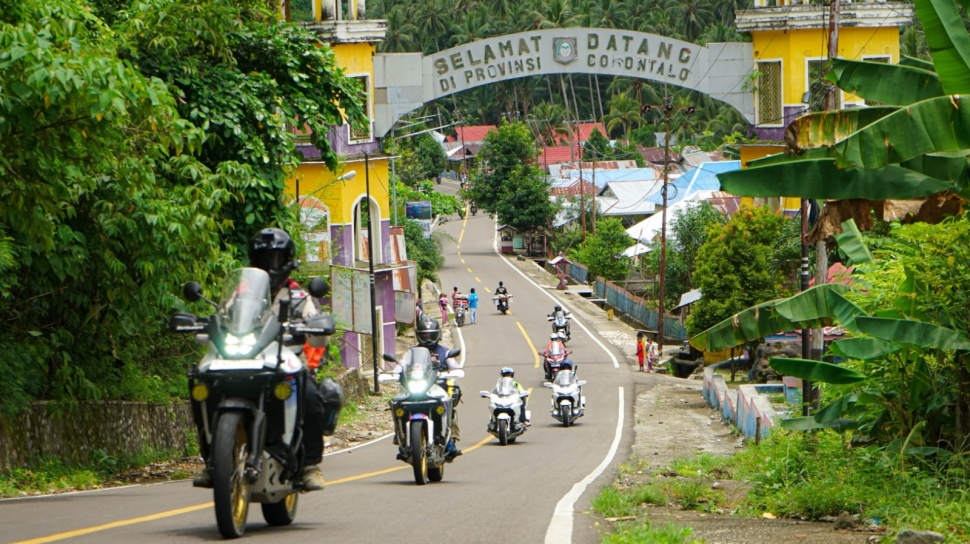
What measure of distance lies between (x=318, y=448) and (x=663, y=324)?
45.9 m

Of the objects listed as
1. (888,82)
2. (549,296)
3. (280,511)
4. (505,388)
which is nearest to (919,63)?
(888,82)

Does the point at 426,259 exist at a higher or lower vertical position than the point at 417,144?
lower

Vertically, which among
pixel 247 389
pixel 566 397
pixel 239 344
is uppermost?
pixel 239 344

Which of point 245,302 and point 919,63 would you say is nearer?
point 245,302

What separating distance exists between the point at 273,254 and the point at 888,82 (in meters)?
6.33

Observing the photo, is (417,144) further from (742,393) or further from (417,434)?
(417,434)

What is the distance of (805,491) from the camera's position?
11.5m

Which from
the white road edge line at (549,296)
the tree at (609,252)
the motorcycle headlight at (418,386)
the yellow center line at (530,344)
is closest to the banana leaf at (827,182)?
the motorcycle headlight at (418,386)

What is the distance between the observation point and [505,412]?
919 inches

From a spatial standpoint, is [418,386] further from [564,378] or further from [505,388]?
[564,378]

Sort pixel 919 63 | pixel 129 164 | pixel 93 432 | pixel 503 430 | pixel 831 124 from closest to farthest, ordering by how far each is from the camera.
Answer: pixel 831 124
pixel 919 63
pixel 129 164
pixel 93 432
pixel 503 430

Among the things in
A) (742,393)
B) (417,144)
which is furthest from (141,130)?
(417,144)

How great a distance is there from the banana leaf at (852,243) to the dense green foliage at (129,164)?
7.37m

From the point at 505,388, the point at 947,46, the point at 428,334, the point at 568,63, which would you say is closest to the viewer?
the point at 947,46
